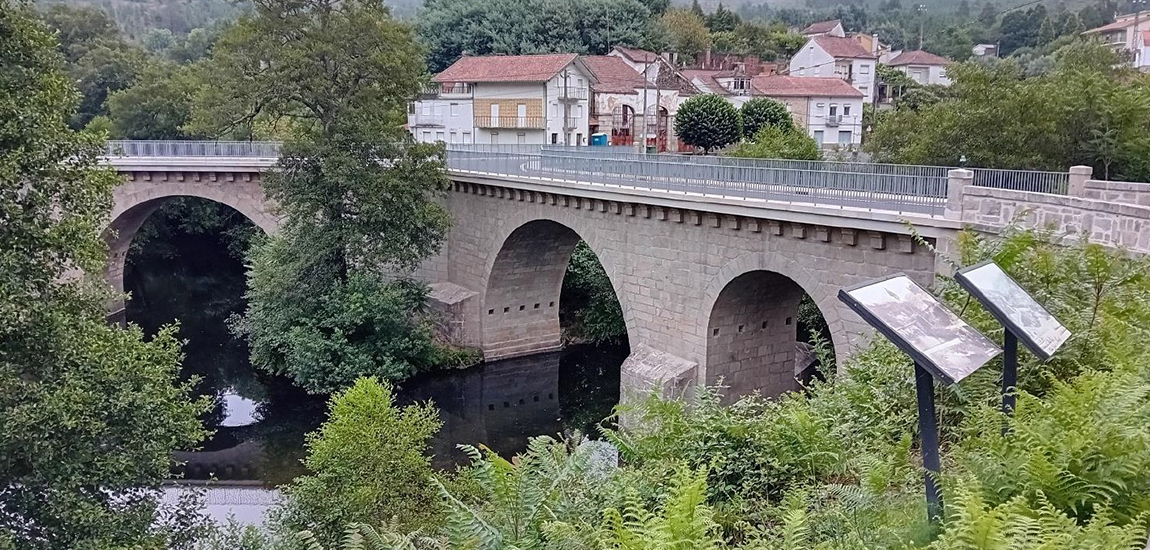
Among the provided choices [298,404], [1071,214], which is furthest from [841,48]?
[1071,214]

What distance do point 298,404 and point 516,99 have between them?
2361 centimetres

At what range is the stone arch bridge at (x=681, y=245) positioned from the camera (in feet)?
51.3

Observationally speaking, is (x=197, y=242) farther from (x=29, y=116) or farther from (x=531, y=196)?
(x=29, y=116)

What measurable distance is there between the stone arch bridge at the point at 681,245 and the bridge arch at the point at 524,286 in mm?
48

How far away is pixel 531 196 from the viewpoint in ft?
82.6

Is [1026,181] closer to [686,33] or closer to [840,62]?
[840,62]

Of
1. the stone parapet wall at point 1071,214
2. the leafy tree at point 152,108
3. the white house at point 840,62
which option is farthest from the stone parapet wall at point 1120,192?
the white house at point 840,62

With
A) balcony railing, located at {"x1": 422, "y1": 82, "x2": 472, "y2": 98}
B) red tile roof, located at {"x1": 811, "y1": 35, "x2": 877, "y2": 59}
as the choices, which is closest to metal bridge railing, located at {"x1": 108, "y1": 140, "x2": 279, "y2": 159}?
balcony railing, located at {"x1": 422, "y1": 82, "x2": 472, "y2": 98}

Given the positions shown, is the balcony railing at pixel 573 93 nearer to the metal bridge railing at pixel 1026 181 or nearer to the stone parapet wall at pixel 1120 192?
the metal bridge railing at pixel 1026 181

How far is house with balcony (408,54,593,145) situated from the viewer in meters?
43.6

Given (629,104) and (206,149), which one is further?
(629,104)

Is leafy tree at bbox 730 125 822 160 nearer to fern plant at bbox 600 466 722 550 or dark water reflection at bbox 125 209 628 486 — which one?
dark water reflection at bbox 125 209 628 486

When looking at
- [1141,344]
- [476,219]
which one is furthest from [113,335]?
[476,219]

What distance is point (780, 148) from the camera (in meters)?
29.6
